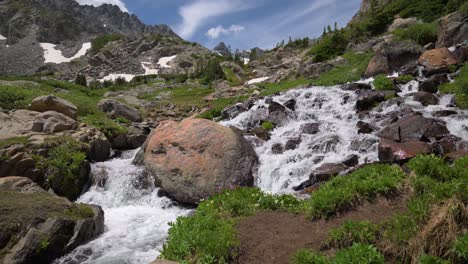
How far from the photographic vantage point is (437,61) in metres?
25.1

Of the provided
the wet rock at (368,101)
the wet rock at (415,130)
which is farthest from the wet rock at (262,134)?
the wet rock at (415,130)

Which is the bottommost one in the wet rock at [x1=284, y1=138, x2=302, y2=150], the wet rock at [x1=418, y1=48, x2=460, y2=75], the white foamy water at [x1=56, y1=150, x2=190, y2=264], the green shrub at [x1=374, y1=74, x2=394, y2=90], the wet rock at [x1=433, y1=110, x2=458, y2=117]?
the white foamy water at [x1=56, y1=150, x2=190, y2=264]

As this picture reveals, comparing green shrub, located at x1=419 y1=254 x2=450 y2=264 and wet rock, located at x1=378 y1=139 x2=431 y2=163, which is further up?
wet rock, located at x1=378 y1=139 x2=431 y2=163

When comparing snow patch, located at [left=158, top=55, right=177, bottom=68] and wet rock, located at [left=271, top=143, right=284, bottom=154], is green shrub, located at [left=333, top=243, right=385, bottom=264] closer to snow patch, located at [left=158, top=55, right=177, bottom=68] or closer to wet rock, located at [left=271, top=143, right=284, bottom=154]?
wet rock, located at [left=271, top=143, right=284, bottom=154]

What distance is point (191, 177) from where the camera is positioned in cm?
1549

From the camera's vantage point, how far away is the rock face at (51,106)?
2355 cm

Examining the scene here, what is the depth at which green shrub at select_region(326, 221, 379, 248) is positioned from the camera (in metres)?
7.12

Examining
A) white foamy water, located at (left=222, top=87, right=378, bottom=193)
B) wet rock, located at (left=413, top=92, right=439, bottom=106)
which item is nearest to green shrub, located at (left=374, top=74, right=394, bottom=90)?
white foamy water, located at (left=222, top=87, right=378, bottom=193)

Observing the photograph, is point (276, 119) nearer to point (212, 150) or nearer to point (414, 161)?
point (212, 150)

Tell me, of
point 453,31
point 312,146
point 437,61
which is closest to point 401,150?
point 312,146

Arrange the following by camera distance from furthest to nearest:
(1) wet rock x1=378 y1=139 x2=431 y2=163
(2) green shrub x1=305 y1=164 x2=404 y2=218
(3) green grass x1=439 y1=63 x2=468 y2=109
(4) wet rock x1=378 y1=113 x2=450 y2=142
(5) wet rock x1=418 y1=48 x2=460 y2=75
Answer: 1. (5) wet rock x1=418 y1=48 x2=460 y2=75
2. (3) green grass x1=439 y1=63 x2=468 y2=109
3. (4) wet rock x1=378 y1=113 x2=450 y2=142
4. (1) wet rock x1=378 y1=139 x2=431 y2=163
5. (2) green shrub x1=305 y1=164 x2=404 y2=218

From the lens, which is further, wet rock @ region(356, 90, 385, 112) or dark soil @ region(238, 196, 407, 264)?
wet rock @ region(356, 90, 385, 112)

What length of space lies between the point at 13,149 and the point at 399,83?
77.2ft

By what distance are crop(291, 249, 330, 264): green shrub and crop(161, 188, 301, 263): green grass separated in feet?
4.75
